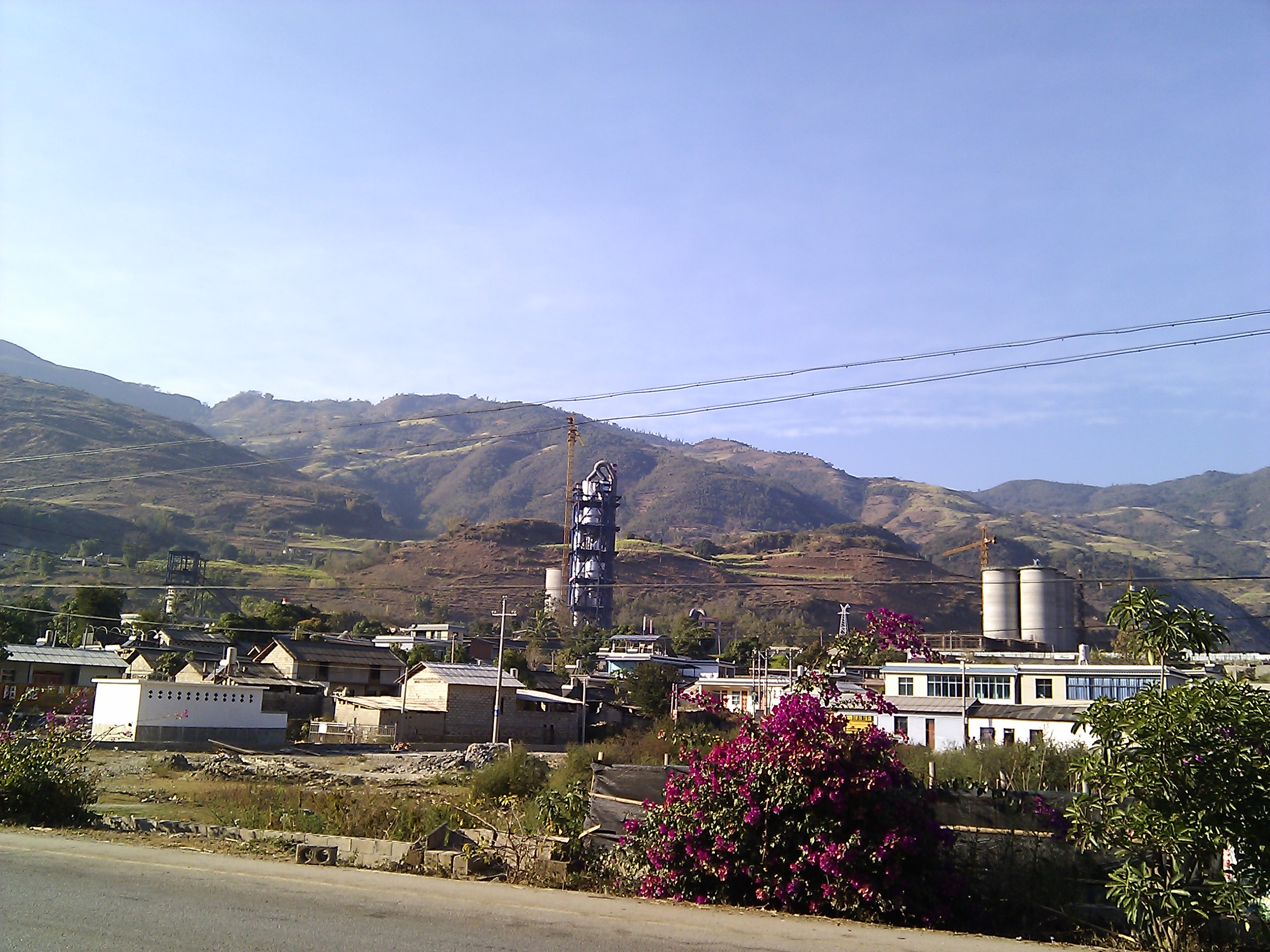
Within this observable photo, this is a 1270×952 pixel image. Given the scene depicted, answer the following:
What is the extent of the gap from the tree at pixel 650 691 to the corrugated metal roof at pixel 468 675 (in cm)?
869

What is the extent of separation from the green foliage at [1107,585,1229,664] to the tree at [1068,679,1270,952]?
0.85 metres

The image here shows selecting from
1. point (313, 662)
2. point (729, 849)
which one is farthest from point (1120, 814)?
point (313, 662)

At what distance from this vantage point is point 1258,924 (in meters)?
10.3

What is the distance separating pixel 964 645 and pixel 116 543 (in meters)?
162

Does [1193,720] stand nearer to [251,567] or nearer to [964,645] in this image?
[964,645]

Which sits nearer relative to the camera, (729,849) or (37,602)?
(729,849)

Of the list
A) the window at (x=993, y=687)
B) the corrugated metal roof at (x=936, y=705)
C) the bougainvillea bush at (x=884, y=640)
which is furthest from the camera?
the window at (x=993, y=687)

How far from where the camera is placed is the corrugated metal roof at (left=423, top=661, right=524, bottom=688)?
55094 millimetres

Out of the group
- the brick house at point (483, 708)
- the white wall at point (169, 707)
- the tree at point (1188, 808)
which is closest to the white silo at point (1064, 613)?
the brick house at point (483, 708)

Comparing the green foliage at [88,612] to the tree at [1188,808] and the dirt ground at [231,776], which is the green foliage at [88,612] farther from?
the tree at [1188,808]

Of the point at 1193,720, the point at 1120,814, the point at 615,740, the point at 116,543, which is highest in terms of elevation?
the point at 116,543

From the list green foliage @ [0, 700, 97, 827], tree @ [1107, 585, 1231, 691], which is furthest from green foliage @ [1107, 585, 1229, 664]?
green foliage @ [0, 700, 97, 827]

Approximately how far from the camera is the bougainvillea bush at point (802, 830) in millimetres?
11469

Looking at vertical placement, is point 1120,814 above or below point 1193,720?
below
